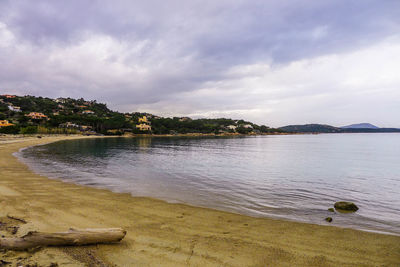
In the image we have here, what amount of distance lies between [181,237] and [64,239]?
3158 mm

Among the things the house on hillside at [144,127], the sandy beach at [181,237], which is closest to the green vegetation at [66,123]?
the house on hillside at [144,127]

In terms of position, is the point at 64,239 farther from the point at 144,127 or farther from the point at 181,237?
the point at 144,127

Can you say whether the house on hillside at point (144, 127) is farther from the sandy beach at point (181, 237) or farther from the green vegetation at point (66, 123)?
the sandy beach at point (181, 237)

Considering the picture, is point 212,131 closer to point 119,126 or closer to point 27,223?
point 119,126

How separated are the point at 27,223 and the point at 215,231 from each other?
20.1 feet

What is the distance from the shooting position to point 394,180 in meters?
18.6

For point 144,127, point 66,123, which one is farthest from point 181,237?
point 144,127

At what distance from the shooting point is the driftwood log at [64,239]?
4.99 metres

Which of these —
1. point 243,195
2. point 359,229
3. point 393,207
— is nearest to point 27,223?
point 243,195

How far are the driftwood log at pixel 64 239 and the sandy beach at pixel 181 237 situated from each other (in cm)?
15

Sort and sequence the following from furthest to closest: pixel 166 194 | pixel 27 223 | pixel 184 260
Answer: pixel 166 194, pixel 27 223, pixel 184 260

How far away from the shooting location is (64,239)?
5258 mm

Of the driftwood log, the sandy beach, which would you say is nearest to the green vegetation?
the sandy beach

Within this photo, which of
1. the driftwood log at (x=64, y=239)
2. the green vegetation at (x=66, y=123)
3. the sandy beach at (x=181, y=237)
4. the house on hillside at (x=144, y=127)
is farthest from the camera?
the house on hillside at (x=144, y=127)
